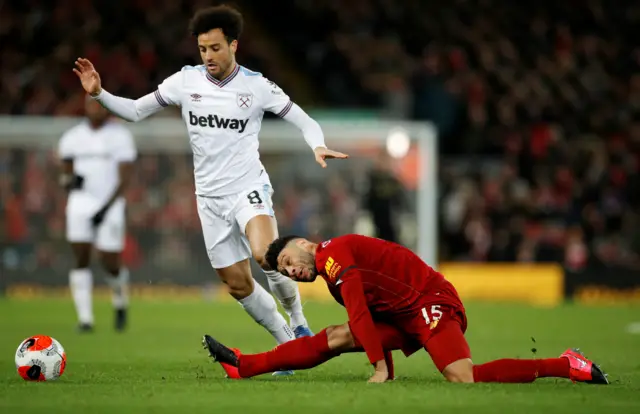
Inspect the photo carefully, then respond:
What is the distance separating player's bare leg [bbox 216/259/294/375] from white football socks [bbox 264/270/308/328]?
10cm

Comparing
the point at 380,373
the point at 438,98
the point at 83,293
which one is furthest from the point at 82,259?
the point at 438,98

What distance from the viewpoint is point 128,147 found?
48.8 ft

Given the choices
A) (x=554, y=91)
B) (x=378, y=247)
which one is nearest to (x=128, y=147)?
(x=378, y=247)

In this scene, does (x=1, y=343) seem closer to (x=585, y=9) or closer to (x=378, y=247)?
(x=378, y=247)

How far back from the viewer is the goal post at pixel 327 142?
23016mm

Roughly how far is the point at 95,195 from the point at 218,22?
6006mm

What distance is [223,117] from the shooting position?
31.6 ft

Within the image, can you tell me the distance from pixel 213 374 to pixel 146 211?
13812mm

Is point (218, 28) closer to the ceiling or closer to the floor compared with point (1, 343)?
closer to the ceiling

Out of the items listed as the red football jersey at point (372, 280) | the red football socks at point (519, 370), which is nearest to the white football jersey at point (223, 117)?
the red football jersey at point (372, 280)

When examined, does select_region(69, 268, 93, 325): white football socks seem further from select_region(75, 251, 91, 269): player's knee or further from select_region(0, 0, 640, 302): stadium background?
select_region(0, 0, 640, 302): stadium background

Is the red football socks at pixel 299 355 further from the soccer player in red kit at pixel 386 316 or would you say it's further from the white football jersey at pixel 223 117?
the white football jersey at pixel 223 117

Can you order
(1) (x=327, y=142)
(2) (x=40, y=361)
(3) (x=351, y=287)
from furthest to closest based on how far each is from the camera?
(1) (x=327, y=142) < (2) (x=40, y=361) < (3) (x=351, y=287)

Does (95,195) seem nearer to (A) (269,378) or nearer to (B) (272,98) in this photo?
(B) (272,98)
